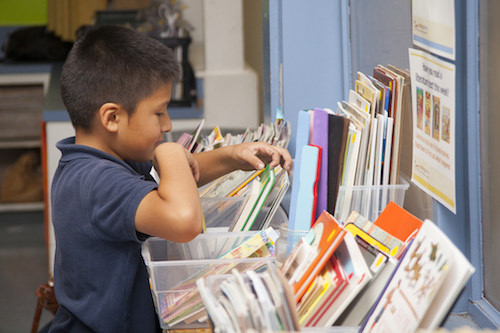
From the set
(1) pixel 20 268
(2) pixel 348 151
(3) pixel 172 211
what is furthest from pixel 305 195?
(1) pixel 20 268

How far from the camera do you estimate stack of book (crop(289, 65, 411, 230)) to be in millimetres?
1259

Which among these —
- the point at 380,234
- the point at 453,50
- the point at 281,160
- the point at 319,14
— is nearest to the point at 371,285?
the point at 380,234

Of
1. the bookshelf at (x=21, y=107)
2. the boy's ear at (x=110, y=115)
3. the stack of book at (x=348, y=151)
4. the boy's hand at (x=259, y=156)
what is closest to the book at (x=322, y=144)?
the stack of book at (x=348, y=151)

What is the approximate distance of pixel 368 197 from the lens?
4.47 ft

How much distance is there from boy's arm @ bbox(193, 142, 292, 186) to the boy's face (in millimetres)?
228

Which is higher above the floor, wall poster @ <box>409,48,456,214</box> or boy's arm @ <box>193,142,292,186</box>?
wall poster @ <box>409,48,456,214</box>

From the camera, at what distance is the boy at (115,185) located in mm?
1241

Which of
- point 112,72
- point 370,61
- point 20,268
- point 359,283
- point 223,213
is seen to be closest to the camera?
point 359,283

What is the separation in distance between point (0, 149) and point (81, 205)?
4.50 meters

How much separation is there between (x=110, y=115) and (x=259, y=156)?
390mm

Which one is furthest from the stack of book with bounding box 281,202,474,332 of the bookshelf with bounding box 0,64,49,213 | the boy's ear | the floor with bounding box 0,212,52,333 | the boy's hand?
the bookshelf with bounding box 0,64,49,213

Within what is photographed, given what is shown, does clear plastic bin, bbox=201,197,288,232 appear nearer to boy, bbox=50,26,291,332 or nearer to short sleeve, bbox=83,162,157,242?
boy, bbox=50,26,291,332

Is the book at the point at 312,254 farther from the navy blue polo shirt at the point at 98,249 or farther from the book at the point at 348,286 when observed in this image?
the navy blue polo shirt at the point at 98,249

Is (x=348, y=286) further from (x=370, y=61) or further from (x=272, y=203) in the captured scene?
(x=370, y=61)
